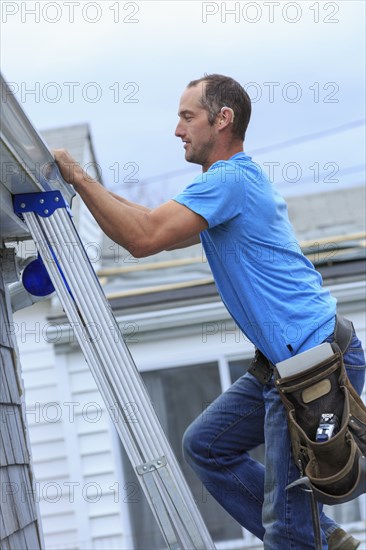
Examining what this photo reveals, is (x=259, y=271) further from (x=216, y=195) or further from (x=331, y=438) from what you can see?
(x=331, y=438)

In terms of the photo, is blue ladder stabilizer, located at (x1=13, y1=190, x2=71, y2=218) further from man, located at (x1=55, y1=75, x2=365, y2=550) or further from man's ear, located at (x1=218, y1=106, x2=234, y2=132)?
man's ear, located at (x1=218, y1=106, x2=234, y2=132)

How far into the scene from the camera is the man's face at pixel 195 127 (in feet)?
12.1

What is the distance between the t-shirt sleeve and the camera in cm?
341

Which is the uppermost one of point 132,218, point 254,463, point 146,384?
point 132,218

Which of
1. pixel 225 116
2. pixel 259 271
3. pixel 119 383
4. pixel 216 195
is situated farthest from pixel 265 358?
pixel 225 116

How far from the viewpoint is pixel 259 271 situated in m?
3.57

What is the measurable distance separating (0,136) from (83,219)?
29.1 feet

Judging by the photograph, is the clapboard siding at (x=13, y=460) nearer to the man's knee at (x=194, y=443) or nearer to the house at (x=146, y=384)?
the man's knee at (x=194, y=443)

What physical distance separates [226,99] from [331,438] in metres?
1.25

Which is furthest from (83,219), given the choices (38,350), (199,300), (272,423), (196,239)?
(272,423)

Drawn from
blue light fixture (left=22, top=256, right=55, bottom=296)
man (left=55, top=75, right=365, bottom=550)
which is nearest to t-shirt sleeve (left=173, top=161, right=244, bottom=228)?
man (left=55, top=75, right=365, bottom=550)

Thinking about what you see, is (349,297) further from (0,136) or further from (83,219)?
(0,136)

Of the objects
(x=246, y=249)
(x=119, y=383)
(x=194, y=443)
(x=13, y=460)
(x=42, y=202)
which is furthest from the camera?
(x=194, y=443)


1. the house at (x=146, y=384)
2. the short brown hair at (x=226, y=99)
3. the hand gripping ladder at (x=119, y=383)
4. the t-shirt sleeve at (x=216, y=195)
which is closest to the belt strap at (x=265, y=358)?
the t-shirt sleeve at (x=216, y=195)
